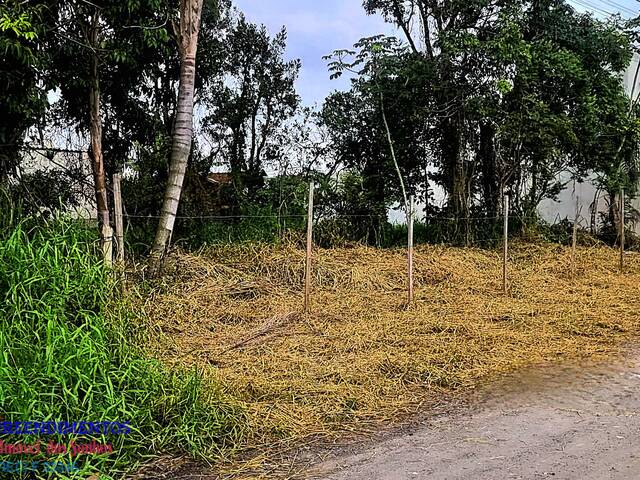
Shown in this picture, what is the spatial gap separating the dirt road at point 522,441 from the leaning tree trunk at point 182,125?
3.19 metres

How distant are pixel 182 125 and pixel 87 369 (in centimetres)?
321

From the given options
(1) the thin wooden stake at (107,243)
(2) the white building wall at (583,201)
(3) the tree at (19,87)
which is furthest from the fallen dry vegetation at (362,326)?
(2) the white building wall at (583,201)

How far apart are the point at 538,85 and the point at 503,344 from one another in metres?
5.09

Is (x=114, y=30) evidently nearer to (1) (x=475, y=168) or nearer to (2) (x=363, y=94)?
(2) (x=363, y=94)

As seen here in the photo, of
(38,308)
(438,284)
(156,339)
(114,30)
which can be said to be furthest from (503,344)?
(114,30)

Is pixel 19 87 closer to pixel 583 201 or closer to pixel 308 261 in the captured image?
pixel 308 261

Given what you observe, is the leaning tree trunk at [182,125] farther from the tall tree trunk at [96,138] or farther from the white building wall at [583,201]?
the white building wall at [583,201]

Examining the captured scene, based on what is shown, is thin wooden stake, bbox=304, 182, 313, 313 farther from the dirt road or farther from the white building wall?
the white building wall

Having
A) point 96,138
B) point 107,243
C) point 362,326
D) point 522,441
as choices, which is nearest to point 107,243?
point 107,243

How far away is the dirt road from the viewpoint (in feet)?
7.87

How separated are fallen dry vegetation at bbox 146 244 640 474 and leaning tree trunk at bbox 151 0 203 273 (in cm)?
35

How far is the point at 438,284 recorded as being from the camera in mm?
6316

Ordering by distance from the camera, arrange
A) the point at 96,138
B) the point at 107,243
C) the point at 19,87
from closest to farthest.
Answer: the point at 107,243
the point at 19,87
the point at 96,138

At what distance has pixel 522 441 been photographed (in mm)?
2705
